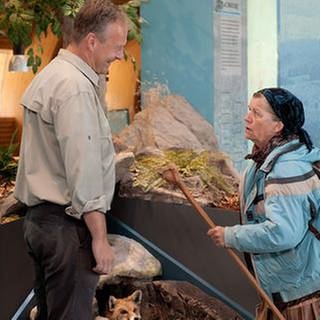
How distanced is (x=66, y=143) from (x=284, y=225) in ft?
2.57

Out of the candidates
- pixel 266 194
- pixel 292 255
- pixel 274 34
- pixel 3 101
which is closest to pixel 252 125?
pixel 266 194

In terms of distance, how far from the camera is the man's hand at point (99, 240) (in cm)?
208

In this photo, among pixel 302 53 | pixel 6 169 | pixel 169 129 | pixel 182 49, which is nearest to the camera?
pixel 6 169

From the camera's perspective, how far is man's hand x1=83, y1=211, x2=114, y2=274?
2.08 m

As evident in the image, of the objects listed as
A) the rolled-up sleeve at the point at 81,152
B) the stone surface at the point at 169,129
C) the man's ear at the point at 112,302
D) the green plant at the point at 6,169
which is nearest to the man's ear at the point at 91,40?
the rolled-up sleeve at the point at 81,152

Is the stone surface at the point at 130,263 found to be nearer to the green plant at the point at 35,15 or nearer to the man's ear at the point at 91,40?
the green plant at the point at 35,15

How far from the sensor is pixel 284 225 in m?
1.98

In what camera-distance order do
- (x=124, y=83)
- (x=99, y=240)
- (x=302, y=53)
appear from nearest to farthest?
(x=99, y=240), (x=302, y=53), (x=124, y=83)

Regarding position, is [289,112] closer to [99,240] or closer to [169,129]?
[99,240]

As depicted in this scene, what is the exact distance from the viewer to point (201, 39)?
4840mm

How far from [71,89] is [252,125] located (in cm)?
68

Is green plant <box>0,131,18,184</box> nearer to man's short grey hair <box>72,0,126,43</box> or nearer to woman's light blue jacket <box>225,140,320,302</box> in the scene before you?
man's short grey hair <box>72,0,126,43</box>

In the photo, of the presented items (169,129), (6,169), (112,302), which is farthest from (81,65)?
(169,129)

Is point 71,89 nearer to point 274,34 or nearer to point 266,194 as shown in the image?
point 266,194
